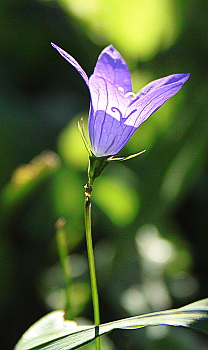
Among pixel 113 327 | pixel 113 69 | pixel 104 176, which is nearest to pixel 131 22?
pixel 104 176

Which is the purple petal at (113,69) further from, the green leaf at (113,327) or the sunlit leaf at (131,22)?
the sunlit leaf at (131,22)

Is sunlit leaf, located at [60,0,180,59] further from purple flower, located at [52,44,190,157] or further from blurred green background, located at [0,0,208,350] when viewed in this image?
purple flower, located at [52,44,190,157]

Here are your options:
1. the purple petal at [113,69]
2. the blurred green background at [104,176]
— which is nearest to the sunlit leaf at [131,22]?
the blurred green background at [104,176]

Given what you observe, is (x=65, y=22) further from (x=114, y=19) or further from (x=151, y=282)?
(x=151, y=282)

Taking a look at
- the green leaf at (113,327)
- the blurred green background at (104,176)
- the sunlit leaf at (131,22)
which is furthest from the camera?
the sunlit leaf at (131,22)

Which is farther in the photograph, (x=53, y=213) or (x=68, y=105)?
(x=68, y=105)

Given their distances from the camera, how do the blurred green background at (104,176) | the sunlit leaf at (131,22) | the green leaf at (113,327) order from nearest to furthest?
the green leaf at (113,327) → the blurred green background at (104,176) → the sunlit leaf at (131,22)

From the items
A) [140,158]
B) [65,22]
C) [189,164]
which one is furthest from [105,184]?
[65,22]

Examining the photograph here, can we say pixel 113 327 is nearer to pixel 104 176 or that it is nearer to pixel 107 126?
pixel 107 126
